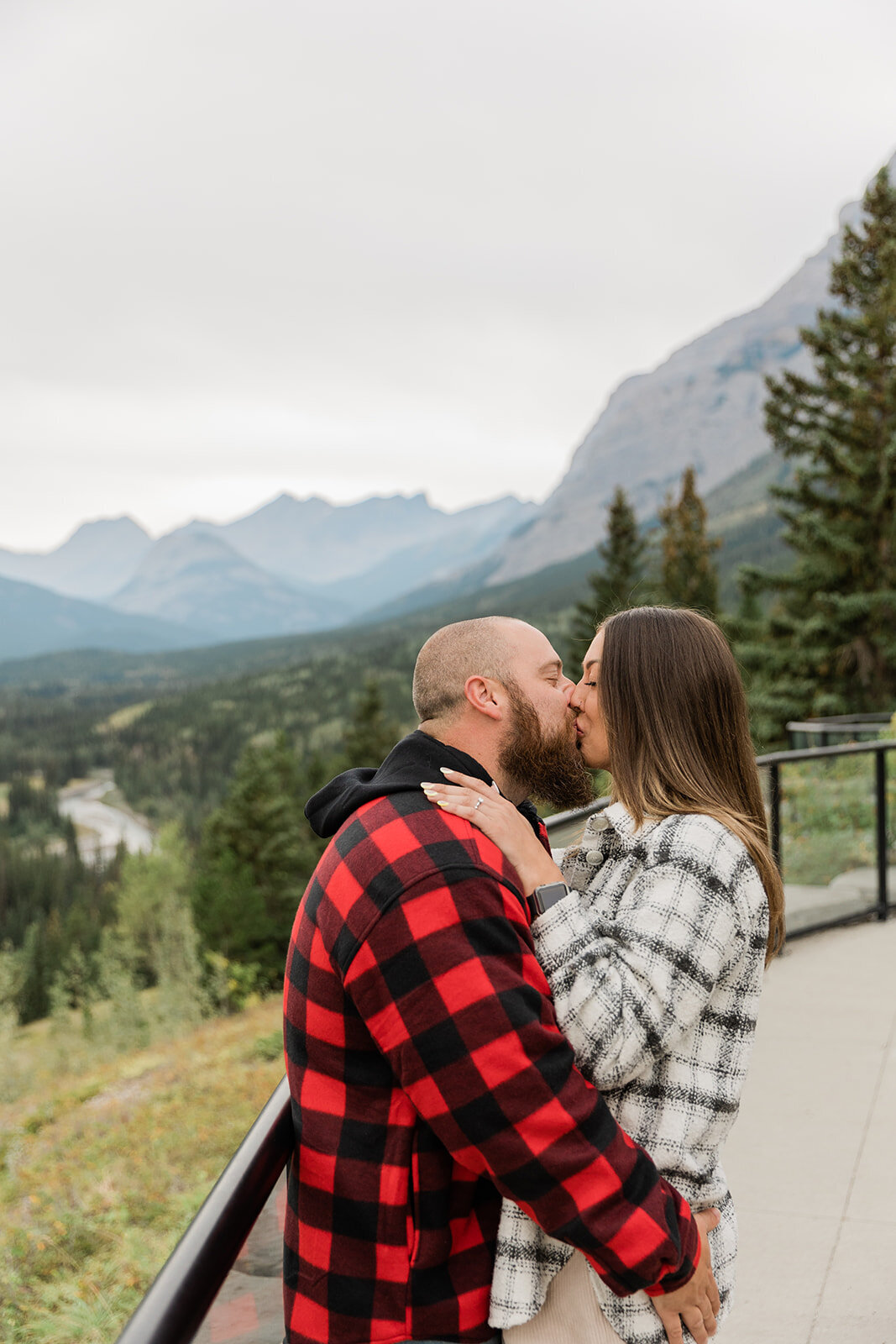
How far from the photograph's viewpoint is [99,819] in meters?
130

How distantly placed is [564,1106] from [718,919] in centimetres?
38

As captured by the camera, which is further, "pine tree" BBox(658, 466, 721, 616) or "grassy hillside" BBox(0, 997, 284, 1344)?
"pine tree" BBox(658, 466, 721, 616)

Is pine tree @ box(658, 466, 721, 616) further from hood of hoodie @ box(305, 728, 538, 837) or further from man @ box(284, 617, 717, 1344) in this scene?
man @ box(284, 617, 717, 1344)

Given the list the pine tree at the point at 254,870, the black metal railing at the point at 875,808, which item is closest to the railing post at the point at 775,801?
the black metal railing at the point at 875,808

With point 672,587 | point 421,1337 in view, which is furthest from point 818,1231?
point 672,587

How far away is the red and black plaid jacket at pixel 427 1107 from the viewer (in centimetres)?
141

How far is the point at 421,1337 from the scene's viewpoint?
1551mm

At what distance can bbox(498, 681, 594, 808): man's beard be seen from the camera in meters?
1.89

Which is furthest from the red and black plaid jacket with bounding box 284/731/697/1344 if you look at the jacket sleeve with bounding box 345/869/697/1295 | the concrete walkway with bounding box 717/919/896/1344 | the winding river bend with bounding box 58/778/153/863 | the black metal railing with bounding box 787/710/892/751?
the winding river bend with bounding box 58/778/153/863

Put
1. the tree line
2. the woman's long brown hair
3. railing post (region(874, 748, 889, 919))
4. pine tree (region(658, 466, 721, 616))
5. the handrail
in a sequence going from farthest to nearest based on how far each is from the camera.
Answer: the tree line
pine tree (region(658, 466, 721, 616))
railing post (region(874, 748, 889, 919))
the woman's long brown hair
the handrail

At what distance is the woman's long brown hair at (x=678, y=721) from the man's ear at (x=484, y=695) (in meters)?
0.19

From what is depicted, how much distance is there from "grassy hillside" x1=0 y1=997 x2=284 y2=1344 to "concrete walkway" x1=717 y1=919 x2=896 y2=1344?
177 cm

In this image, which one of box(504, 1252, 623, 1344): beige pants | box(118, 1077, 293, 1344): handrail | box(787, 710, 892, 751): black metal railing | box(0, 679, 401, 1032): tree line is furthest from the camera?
box(0, 679, 401, 1032): tree line

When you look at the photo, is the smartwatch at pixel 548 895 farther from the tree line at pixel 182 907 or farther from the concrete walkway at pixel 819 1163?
the tree line at pixel 182 907
